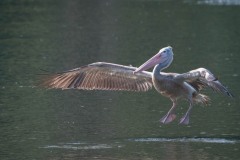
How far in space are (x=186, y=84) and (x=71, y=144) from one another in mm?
1880

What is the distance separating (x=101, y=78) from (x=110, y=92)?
3.21 meters

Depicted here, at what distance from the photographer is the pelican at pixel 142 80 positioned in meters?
12.8

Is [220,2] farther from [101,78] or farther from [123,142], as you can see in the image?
[123,142]

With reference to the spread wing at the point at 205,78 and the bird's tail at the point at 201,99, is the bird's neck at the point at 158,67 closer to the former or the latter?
the spread wing at the point at 205,78

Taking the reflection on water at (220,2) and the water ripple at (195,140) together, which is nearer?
the water ripple at (195,140)

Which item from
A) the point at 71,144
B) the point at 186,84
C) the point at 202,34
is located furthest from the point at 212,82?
the point at 202,34

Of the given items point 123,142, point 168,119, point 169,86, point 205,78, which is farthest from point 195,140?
point 205,78

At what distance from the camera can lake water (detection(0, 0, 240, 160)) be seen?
12.1 meters

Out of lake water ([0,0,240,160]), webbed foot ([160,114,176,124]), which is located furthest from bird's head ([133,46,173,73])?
lake water ([0,0,240,160])

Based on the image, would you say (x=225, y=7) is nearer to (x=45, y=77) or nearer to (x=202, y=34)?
(x=202, y=34)

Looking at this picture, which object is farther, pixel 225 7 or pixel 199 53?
pixel 225 7

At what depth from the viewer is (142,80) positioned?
1365 cm

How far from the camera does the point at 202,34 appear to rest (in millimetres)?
26703

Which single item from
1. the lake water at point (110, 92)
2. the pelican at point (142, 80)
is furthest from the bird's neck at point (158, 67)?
the lake water at point (110, 92)
